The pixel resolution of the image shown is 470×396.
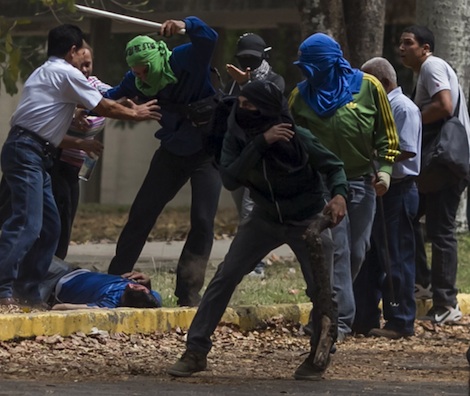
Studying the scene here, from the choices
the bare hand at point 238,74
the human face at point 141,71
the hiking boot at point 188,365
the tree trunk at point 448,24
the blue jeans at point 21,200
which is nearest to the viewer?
the hiking boot at point 188,365

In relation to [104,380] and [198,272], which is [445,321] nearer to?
[198,272]

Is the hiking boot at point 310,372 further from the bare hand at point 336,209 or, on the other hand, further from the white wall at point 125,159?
the white wall at point 125,159

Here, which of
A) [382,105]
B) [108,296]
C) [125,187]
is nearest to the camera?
[382,105]

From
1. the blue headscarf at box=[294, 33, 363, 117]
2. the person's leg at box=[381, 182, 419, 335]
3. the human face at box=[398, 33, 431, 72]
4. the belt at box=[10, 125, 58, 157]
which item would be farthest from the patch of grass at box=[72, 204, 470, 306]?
the blue headscarf at box=[294, 33, 363, 117]

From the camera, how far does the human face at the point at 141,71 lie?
938 cm

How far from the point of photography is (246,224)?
7.59 metres

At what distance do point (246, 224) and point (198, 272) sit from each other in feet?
7.24

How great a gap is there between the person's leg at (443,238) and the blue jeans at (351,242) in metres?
1.34

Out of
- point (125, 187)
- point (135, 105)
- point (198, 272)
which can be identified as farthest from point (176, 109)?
point (125, 187)

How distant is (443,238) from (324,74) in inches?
82.3

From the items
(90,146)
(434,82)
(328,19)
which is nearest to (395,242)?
(434,82)

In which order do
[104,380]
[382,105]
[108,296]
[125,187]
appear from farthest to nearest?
[125,187], [108,296], [382,105], [104,380]

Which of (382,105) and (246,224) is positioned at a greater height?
(382,105)

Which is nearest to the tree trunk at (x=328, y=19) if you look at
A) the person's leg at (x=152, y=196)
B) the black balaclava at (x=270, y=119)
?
the person's leg at (x=152, y=196)
